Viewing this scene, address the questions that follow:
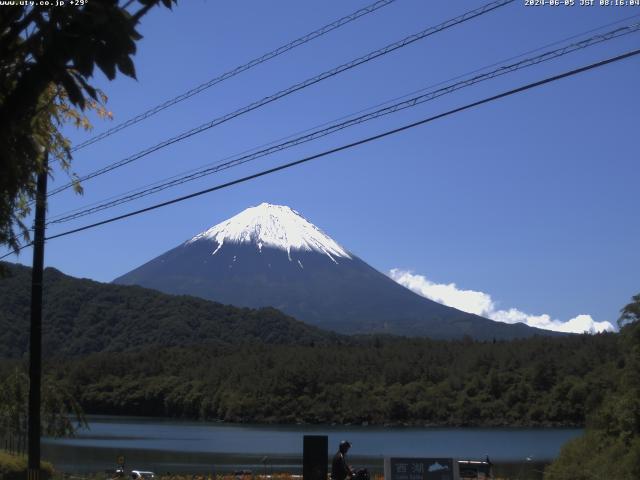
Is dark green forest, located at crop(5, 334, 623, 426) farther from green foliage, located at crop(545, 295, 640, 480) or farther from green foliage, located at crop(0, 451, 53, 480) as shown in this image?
green foliage, located at crop(0, 451, 53, 480)

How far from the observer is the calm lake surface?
152 ft

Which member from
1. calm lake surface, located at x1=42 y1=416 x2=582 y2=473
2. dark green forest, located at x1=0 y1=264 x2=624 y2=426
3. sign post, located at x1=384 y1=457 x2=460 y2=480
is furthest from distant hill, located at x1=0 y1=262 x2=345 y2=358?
sign post, located at x1=384 y1=457 x2=460 y2=480

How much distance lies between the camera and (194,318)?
18212 cm

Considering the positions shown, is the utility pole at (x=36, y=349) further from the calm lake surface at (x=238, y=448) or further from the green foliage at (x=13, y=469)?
the calm lake surface at (x=238, y=448)

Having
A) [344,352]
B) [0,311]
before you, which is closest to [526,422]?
[344,352]

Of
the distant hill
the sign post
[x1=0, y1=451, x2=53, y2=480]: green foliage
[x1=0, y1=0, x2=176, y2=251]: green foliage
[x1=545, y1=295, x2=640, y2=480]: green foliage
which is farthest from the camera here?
the distant hill

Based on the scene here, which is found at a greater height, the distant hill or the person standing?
the distant hill

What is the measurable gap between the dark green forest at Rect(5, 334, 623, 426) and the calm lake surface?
473 inches

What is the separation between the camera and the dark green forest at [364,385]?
105688mm

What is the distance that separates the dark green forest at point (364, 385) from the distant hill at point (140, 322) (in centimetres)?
4534

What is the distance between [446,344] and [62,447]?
288 ft

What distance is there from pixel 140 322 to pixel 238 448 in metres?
125

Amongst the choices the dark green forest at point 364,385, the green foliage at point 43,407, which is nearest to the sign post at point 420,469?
the green foliage at point 43,407

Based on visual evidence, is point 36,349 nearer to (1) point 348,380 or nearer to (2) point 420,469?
(2) point 420,469
